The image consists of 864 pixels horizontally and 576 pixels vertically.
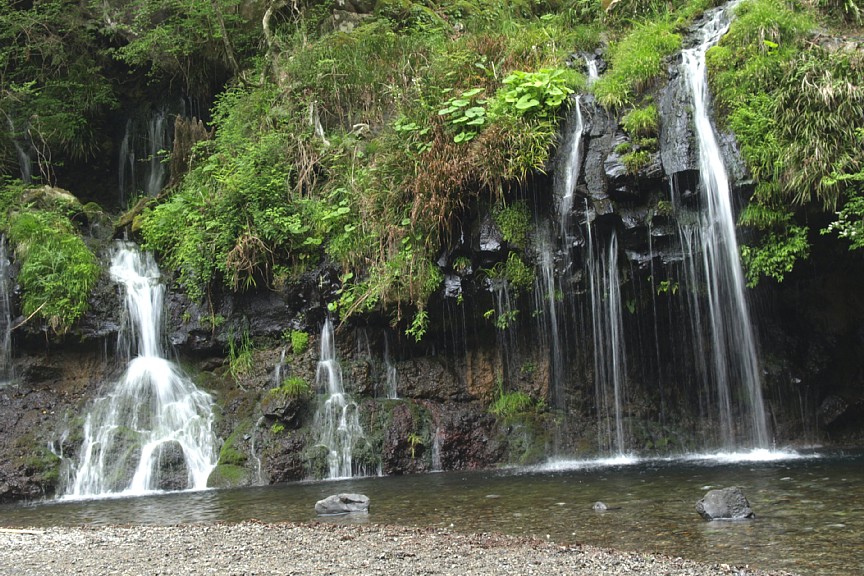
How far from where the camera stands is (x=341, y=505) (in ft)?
24.2

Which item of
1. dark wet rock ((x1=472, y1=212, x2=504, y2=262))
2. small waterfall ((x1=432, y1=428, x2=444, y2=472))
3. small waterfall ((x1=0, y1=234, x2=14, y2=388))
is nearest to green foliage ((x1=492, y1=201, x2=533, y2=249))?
dark wet rock ((x1=472, y1=212, x2=504, y2=262))

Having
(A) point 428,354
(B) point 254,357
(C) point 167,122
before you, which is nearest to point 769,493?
(A) point 428,354

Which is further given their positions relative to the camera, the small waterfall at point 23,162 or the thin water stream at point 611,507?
the small waterfall at point 23,162

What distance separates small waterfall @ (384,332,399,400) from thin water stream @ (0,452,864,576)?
194cm

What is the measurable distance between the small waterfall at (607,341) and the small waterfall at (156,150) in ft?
38.5

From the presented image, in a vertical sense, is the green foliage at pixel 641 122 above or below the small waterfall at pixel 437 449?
above

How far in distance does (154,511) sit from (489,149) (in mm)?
6631

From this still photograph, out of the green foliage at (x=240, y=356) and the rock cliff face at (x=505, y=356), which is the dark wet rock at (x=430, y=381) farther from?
the green foliage at (x=240, y=356)

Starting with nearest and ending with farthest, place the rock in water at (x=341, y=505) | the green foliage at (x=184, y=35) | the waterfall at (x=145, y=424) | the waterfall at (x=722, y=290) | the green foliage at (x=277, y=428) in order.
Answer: the rock in water at (x=341, y=505), the waterfall at (x=722, y=290), the waterfall at (x=145, y=424), the green foliage at (x=277, y=428), the green foliage at (x=184, y=35)

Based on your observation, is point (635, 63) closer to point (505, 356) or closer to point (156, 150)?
point (505, 356)

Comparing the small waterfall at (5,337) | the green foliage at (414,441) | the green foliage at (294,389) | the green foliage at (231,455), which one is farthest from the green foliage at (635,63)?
the small waterfall at (5,337)

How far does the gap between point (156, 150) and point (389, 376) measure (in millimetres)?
10118

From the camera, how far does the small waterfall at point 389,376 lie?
1202 cm

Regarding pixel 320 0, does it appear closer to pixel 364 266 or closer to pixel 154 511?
pixel 364 266
